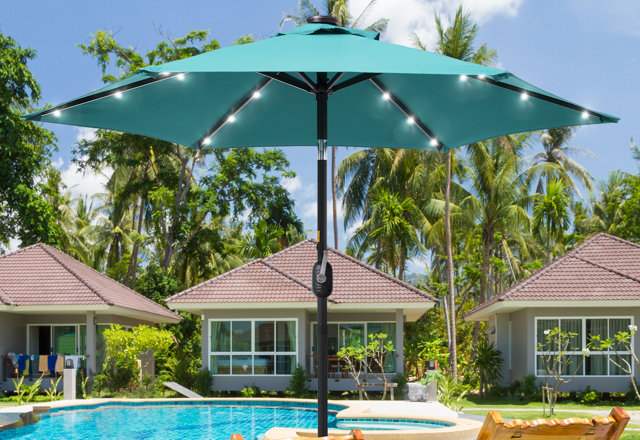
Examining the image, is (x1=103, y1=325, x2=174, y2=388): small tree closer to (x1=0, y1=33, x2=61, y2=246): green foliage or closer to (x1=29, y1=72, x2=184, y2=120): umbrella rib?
(x1=0, y1=33, x2=61, y2=246): green foliage

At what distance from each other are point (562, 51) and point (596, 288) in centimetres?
1511

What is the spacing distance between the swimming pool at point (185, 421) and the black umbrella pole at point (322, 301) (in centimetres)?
546

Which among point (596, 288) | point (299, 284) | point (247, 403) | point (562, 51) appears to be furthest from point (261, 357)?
point (562, 51)

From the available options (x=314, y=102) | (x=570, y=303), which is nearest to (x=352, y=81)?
(x=314, y=102)

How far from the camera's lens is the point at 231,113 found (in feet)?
21.0

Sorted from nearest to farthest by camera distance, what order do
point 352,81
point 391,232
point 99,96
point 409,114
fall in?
1. point 99,96
2. point 352,81
3. point 409,114
4. point 391,232

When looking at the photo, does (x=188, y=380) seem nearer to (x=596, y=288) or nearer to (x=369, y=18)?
(x=596, y=288)

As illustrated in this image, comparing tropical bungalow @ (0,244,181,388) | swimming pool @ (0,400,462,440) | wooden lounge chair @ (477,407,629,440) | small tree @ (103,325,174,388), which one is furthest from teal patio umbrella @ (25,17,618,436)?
tropical bungalow @ (0,244,181,388)

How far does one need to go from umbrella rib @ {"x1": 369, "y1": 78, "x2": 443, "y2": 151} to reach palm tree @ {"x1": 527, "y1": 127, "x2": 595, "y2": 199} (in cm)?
3490

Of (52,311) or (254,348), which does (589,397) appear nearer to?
(254,348)

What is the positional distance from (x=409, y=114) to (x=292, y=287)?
46.4 feet

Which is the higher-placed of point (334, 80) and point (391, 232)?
point (334, 80)

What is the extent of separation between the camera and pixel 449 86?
5.43 metres

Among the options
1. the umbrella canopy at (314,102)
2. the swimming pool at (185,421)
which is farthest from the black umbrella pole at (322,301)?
the swimming pool at (185,421)
